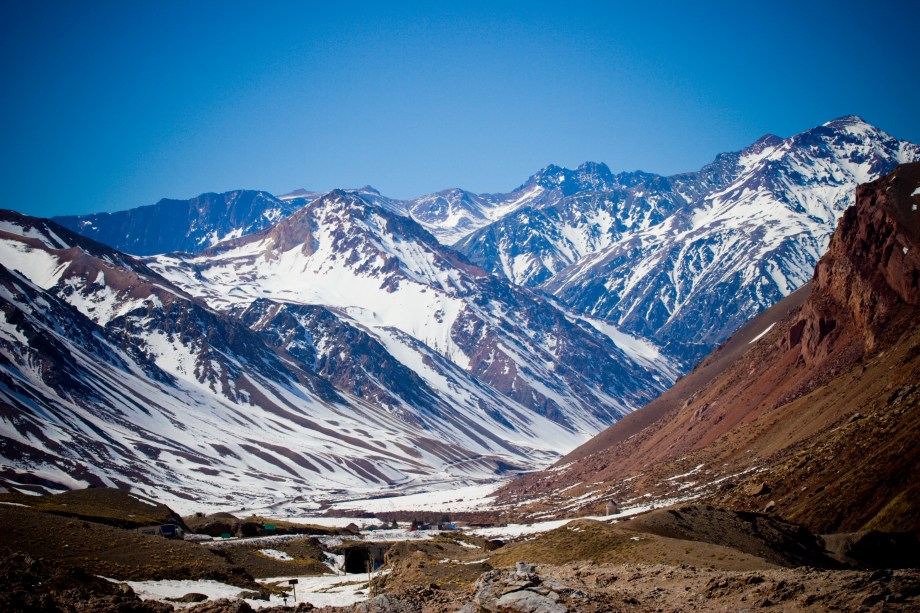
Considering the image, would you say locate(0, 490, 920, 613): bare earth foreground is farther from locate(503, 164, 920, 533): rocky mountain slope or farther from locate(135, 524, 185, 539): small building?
locate(503, 164, 920, 533): rocky mountain slope

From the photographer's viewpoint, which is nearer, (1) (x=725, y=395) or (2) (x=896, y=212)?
(2) (x=896, y=212)

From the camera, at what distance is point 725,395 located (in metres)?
158

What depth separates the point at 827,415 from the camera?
97.6 metres

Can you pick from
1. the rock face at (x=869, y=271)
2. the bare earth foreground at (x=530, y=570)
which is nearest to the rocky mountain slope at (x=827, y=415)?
the rock face at (x=869, y=271)

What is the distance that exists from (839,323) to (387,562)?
323ft

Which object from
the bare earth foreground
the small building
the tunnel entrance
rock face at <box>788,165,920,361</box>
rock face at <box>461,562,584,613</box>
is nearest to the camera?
rock face at <box>461,562,584,613</box>

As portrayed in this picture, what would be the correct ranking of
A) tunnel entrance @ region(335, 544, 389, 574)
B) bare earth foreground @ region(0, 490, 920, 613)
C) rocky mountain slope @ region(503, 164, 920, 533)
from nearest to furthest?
bare earth foreground @ region(0, 490, 920, 613)
rocky mountain slope @ region(503, 164, 920, 533)
tunnel entrance @ region(335, 544, 389, 574)

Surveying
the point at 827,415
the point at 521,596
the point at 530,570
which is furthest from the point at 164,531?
the point at 827,415

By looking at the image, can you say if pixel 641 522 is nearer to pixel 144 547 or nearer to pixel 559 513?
pixel 144 547

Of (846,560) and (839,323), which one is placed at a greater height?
(839,323)

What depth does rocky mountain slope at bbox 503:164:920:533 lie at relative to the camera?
218 ft

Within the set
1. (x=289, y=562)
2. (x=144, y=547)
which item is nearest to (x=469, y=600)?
(x=144, y=547)

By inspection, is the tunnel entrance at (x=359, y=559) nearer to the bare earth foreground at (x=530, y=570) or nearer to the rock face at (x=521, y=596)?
the bare earth foreground at (x=530, y=570)

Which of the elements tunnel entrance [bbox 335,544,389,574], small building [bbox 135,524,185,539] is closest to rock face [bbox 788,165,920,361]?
→ tunnel entrance [bbox 335,544,389,574]
